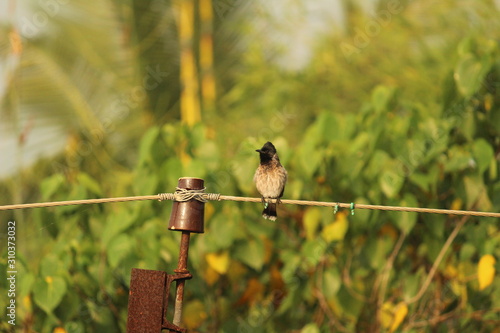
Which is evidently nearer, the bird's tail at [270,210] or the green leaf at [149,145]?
the bird's tail at [270,210]

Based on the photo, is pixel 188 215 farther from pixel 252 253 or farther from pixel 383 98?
pixel 383 98

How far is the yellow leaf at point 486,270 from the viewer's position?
481 centimetres

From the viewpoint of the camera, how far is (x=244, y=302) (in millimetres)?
5238

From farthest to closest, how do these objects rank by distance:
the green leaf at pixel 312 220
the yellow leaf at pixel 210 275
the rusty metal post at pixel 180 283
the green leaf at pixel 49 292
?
the yellow leaf at pixel 210 275 → the green leaf at pixel 312 220 → the green leaf at pixel 49 292 → the rusty metal post at pixel 180 283

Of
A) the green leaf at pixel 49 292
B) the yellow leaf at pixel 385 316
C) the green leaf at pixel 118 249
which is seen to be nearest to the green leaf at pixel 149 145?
the green leaf at pixel 118 249

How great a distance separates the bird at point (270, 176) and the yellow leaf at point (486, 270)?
131 centimetres

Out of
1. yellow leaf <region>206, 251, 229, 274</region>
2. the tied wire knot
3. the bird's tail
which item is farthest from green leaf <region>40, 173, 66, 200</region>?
the tied wire knot

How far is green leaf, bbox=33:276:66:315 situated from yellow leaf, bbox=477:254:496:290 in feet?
8.15

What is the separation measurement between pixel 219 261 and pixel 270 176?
0.65 meters

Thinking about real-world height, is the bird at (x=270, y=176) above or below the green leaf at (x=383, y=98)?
below

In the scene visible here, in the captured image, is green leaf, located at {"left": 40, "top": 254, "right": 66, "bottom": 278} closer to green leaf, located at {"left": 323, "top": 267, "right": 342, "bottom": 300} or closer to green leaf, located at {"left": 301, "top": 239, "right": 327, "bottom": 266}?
green leaf, located at {"left": 301, "top": 239, "right": 327, "bottom": 266}

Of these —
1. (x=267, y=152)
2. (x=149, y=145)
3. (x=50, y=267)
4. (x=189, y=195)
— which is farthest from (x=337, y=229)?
(x=189, y=195)

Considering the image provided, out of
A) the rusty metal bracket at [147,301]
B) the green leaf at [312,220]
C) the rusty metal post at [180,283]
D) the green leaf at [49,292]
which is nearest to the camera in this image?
the rusty metal bracket at [147,301]

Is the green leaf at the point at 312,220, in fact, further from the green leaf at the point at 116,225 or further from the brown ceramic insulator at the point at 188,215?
the brown ceramic insulator at the point at 188,215
